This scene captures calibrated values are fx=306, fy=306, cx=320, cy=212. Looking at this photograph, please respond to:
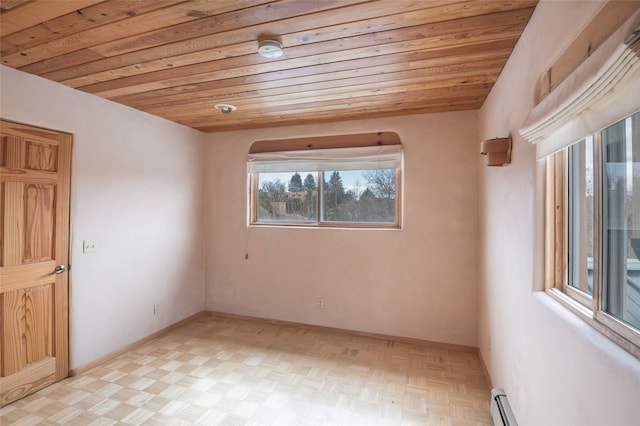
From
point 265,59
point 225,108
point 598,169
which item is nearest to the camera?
point 598,169

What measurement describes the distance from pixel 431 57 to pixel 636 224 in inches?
57.8

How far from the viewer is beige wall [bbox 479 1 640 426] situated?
3.03 ft

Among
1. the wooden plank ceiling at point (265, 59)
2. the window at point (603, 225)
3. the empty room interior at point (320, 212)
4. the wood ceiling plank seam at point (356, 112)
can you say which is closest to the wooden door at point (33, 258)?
the empty room interior at point (320, 212)

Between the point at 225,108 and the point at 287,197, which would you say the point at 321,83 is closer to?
the point at 225,108

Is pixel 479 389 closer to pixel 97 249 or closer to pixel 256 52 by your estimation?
pixel 256 52

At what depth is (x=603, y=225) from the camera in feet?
3.38

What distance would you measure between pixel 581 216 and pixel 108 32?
2489 mm

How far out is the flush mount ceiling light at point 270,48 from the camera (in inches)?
67.6

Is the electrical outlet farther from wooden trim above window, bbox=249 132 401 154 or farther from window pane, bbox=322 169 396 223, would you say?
window pane, bbox=322 169 396 223

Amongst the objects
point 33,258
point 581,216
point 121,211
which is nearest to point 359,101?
point 581,216

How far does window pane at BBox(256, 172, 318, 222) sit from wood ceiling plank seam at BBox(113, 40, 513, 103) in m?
1.46

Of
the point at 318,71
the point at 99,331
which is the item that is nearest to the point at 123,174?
the point at 99,331

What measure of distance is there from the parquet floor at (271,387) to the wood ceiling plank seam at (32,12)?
239cm

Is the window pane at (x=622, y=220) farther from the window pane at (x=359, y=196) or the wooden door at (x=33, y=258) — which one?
the wooden door at (x=33, y=258)
